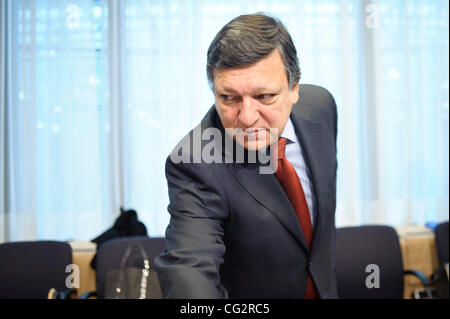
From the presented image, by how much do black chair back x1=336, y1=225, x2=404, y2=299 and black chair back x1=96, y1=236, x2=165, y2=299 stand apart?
1047mm

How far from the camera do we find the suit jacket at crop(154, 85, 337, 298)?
956 millimetres

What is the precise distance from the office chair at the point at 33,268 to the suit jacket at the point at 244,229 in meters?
1.65

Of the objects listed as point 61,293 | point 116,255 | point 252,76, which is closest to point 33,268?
point 61,293

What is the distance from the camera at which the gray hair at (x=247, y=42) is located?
91 cm

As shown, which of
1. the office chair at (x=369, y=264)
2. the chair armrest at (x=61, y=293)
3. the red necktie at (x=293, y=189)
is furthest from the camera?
the office chair at (x=369, y=264)

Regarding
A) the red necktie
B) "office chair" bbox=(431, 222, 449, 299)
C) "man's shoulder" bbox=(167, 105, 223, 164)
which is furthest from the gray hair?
"office chair" bbox=(431, 222, 449, 299)

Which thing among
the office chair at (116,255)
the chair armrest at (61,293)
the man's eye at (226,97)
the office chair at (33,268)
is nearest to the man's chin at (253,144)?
the man's eye at (226,97)

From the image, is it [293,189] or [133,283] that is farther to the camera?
[133,283]

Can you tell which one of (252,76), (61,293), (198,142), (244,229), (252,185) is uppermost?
(252,76)

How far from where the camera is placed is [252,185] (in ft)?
3.67

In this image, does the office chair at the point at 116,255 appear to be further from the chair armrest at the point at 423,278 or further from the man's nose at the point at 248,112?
the man's nose at the point at 248,112

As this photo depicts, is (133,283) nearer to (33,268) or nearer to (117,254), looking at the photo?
(117,254)

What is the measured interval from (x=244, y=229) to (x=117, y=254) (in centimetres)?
150
